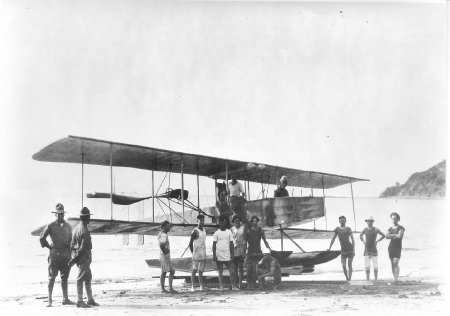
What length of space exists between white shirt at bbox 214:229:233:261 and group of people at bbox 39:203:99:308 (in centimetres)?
329

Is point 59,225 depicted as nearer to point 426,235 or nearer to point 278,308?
point 278,308

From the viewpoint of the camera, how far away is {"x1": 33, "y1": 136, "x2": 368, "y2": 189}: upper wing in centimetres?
1191

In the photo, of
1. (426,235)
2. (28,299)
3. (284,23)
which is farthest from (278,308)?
(426,235)

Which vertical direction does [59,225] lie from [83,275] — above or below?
above

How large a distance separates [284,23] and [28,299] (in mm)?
8831

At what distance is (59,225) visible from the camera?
30.1ft

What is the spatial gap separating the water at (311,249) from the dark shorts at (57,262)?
13.7ft

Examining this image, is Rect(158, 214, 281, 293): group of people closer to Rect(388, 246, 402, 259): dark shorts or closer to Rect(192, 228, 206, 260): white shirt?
Rect(192, 228, 206, 260): white shirt

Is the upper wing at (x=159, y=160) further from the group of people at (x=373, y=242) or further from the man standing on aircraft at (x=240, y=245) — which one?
the group of people at (x=373, y=242)

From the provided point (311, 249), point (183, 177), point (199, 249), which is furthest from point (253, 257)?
point (311, 249)

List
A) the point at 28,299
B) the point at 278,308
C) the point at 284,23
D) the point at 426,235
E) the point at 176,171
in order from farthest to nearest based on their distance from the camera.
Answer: the point at 426,235, the point at 176,171, the point at 284,23, the point at 28,299, the point at 278,308

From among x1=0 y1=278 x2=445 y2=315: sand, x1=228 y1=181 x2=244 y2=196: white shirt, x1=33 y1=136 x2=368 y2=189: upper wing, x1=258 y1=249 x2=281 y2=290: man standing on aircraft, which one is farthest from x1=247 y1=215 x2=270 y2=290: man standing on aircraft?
x1=33 y1=136 x2=368 y2=189: upper wing

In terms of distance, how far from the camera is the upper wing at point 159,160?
1191 cm

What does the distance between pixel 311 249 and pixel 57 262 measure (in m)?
24.0
